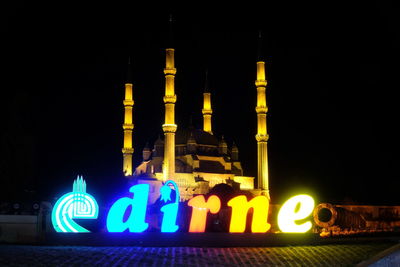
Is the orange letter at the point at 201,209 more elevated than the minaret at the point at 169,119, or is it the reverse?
the minaret at the point at 169,119

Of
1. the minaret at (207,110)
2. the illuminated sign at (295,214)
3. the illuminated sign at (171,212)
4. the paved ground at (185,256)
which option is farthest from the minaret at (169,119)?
the paved ground at (185,256)

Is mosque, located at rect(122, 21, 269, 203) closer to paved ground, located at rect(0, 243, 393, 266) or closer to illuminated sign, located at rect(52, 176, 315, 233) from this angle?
illuminated sign, located at rect(52, 176, 315, 233)

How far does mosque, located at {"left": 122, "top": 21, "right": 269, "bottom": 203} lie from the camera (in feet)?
129

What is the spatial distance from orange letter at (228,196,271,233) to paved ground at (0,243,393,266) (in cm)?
117

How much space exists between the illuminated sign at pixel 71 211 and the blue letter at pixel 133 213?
3.54 feet

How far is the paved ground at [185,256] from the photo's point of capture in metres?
12.0

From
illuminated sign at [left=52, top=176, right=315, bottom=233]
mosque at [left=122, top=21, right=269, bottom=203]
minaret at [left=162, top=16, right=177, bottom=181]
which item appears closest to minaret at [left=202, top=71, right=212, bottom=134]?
mosque at [left=122, top=21, right=269, bottom=203]

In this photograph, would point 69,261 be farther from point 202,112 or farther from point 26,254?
point 202,112

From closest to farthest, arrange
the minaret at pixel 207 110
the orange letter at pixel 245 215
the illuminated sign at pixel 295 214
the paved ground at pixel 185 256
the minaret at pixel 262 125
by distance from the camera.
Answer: the paved ground at pixel 185 256 < the orange letter at pixel 245 215 < the illuminated sign at pixel 295 214 < the minaret at pixel 262 125 < the minaret at pixel 207 110

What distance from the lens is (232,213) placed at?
1720cm

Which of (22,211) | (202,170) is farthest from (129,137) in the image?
(22,211)

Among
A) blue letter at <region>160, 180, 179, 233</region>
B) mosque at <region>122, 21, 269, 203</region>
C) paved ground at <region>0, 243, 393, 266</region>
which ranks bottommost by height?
paved ground at <region>0, 243, 393, 266</region>

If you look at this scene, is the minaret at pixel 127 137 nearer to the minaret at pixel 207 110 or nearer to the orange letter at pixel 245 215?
the minaret at pixel 207 110

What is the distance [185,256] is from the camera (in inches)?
533
